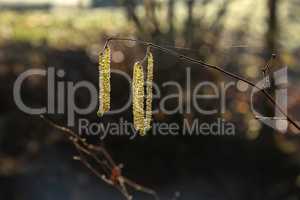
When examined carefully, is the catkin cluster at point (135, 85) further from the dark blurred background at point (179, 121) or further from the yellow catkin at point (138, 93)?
the dark blurred background at point (179, 121)

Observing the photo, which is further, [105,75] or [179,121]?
[179,121]

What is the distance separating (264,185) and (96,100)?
4.43 ft

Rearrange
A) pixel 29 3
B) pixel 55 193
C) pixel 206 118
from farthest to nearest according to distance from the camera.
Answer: pixel 29 3 → pixel 55 193 → pixel 206 118

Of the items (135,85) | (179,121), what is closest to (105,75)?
(135,85)

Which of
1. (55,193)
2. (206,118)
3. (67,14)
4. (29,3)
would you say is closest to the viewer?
(206,118)

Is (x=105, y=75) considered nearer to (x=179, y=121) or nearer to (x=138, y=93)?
(x=138, y=93)

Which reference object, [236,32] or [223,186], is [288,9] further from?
[223,186]

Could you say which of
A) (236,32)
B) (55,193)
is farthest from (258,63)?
(55,193)

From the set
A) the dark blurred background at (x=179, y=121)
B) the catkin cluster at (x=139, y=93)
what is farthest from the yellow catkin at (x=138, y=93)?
the dark blurred background at (x=179, y=121)

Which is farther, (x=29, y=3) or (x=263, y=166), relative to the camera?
(x=29, y=3)

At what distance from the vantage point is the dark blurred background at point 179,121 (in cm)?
453

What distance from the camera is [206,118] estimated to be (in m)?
4.47

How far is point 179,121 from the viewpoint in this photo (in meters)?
4.50

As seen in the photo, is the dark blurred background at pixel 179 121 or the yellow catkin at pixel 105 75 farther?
the dark blurred background at pixel 179 121
